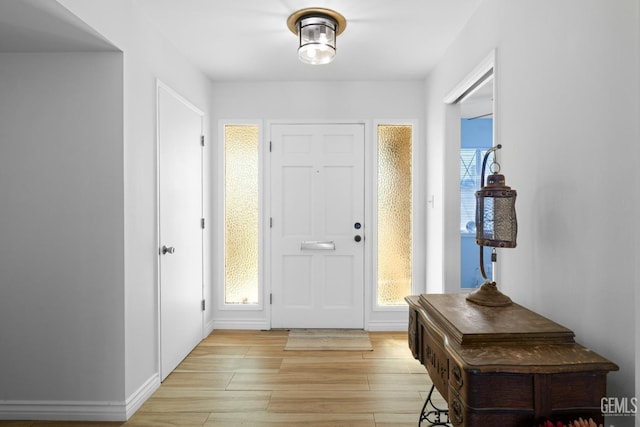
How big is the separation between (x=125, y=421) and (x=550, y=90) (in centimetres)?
281

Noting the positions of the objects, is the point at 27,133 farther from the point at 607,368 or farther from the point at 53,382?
the point at 607,368

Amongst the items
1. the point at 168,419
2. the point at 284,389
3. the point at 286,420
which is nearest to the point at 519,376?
the point at 286,420

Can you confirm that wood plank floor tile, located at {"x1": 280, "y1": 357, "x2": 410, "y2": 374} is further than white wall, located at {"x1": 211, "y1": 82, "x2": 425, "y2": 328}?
No

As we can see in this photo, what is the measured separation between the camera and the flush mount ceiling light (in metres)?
2.44

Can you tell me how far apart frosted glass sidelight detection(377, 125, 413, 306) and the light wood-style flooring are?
1.98 ft

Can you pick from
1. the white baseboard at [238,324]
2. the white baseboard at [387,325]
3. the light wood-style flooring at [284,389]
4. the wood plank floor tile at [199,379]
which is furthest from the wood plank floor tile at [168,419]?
the white baseboard at [387,325]

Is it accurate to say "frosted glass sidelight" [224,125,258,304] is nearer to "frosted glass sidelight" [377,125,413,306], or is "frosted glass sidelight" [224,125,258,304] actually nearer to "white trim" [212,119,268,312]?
"white trim" [212,119,268,312]

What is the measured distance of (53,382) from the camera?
2.24 metres

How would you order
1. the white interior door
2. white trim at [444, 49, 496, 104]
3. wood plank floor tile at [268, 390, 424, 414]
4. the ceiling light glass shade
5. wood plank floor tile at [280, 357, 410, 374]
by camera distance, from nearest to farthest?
white trim at [444, 49, 496, 104], wood plank floor tile at [268, 390, 424, 414], the ceiling light glass shade, the white interior door, wood plank floor tile at [280, 357, 410, 374]

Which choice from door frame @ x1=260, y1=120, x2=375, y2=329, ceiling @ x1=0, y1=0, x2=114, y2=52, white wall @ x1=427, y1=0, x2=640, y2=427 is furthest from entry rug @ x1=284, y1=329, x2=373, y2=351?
ceiling @ x1=0, y1=0, x2=114, y2=52

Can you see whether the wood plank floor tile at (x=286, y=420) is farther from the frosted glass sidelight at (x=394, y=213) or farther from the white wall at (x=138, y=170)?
the frosted glass sidelight at (x=394, y=213)

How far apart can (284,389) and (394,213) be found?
198cm

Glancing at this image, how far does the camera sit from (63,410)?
223cm

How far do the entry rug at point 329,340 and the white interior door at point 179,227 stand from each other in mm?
906
